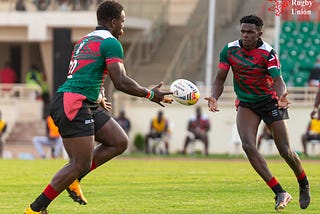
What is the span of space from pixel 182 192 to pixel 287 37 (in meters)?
21.2

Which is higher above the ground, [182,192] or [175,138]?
[182,192]

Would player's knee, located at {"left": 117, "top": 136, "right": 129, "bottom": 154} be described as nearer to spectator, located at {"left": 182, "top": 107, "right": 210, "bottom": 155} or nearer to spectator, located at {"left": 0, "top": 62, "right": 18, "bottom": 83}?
spectator, located at {"left": 182, "top": 107, "right": 210, "bottom": 155}

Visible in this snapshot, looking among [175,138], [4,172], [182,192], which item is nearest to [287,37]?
[175,138]

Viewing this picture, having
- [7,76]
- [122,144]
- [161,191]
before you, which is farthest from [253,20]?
[7,76]

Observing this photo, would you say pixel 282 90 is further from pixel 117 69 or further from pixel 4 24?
pixel 4 24

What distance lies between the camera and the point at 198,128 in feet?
100

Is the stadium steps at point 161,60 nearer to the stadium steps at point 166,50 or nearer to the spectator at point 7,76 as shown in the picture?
the stadium steps at point 166,50

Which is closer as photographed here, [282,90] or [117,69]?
[117,69]

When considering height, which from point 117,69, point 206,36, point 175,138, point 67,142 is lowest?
point 175,138

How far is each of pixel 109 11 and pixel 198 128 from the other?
2002 cm

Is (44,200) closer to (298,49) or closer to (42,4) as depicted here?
(298,49)

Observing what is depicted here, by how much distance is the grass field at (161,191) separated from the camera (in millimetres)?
12023

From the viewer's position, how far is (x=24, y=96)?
3662 cm

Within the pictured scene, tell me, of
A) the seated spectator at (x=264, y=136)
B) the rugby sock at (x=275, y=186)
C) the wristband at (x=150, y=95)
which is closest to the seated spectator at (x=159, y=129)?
the seated spectator at (x=264, y=136)
